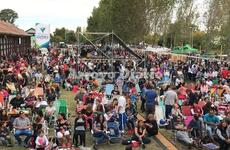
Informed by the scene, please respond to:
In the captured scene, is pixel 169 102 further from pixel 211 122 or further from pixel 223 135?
pixel 223 135

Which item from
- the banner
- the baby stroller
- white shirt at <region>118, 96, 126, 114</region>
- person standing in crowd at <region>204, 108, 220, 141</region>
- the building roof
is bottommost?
the baby stroller

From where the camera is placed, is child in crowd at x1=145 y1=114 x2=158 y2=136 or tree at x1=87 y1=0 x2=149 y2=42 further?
tree at x1=87 y1=0 x2=149 y2=42

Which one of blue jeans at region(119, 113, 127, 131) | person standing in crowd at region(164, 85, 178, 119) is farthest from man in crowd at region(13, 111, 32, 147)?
person standing in crowd at region(164, 85, 178, 119)

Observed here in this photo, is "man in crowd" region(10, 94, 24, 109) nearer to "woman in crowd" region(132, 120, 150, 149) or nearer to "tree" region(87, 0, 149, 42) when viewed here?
"woman in crowd" region(132, 120, 150, 149)

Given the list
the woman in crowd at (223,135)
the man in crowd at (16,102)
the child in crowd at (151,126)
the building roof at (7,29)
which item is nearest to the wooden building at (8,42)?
the building roof at (7,29)

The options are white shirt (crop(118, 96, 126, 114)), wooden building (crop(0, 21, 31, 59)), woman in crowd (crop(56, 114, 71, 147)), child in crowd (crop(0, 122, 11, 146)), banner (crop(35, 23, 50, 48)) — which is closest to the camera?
woman in crowd (crop(56, 114, 71, 147))

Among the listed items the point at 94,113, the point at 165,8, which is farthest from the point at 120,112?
the point at 165,8

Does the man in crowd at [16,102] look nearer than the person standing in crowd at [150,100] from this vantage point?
Yes

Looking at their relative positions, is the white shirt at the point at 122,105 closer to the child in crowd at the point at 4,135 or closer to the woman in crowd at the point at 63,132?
the woman in crowd at the point at 63,132

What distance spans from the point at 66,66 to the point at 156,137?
16346mm

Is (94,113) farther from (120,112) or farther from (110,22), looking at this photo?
(110,22)

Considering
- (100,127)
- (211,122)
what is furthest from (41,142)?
(211,122)

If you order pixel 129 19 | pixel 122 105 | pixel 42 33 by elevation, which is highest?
pixel 129 19

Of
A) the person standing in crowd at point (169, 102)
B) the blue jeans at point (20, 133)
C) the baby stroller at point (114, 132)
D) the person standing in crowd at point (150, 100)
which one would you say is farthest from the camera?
the person standing in crowd at point (150, 100)
